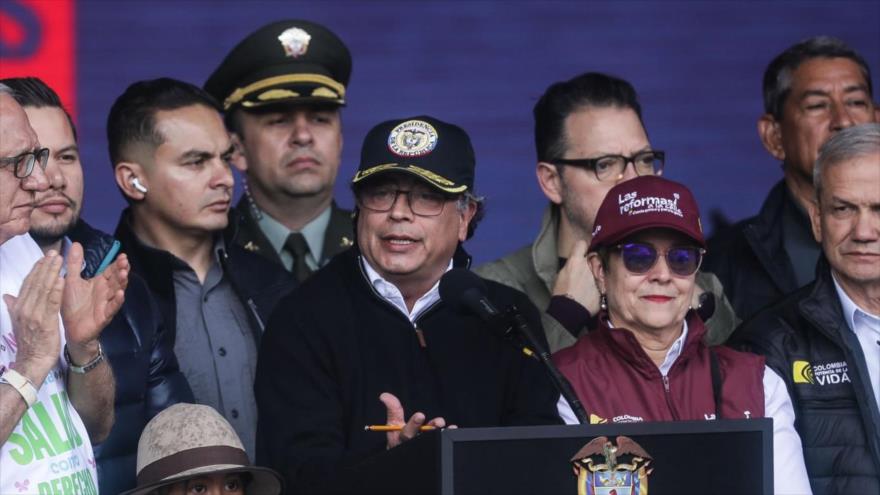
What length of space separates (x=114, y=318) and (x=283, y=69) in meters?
1.21

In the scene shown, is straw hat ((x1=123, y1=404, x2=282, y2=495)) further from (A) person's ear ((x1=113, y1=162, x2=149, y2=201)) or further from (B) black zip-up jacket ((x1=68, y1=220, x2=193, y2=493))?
(A) person's ear ((x1=113, y1=162, x2=149, y2=201))

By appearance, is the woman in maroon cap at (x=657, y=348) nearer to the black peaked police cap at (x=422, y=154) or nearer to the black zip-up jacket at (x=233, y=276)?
the black peaked police cap at (x=422, y=154)

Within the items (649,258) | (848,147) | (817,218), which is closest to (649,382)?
(649,258)

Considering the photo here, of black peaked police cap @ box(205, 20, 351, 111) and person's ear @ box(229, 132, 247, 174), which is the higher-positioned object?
black peaked police cap @ box(205, 20, 351, 111)

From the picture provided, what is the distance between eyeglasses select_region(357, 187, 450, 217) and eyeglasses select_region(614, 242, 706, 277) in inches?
15.6

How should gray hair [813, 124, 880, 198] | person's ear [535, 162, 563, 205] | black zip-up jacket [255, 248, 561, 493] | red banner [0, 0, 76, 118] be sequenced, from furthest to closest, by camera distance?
red banner [0, 0, 76, 118]
person's ear [535, 162, 563, 205]
gray hair [813, 124, 880, 198]
black zip-up jacket [255, 248, 561, 493]

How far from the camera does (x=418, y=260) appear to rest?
3639 millimetres

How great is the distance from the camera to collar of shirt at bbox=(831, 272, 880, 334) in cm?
393

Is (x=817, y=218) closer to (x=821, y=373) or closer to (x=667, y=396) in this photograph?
(x=821, y=373)

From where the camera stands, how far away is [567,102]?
444cm

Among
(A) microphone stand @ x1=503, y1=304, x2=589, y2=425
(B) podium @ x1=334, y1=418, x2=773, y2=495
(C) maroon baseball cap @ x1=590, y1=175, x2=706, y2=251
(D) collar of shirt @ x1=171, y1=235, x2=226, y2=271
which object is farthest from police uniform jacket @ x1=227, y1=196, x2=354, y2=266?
(B) podium @ x1=334, y1=418, x2=773, y2=495

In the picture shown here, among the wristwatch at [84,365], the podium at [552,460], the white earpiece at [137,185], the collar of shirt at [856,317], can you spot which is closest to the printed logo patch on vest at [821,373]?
the collar of shirt at [856,317]

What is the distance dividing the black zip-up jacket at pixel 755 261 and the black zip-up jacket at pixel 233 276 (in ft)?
3.79

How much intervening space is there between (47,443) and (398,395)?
0.73m
